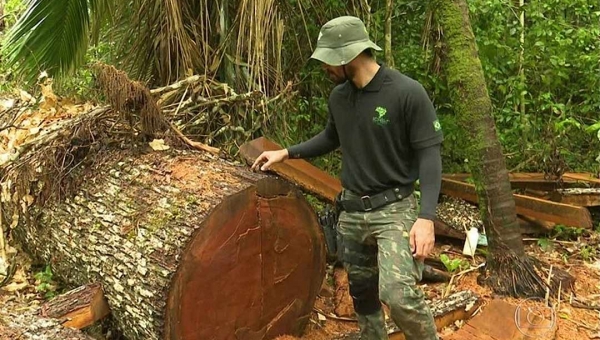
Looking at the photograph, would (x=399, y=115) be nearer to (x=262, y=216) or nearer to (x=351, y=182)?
(x=351, y=182)

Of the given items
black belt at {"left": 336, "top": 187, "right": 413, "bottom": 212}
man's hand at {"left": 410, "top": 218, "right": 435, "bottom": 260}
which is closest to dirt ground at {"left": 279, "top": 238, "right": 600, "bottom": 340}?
black belt at {"left": 336, "top": 187, "right": 413, "bottom": 212}

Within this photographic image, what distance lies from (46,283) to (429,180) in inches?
117

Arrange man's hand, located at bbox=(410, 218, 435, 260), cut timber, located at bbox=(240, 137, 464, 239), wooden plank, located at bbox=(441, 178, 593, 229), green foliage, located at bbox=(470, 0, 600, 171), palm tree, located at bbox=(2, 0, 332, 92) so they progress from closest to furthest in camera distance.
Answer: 1. man's hand, located at bbox=(410, 218, 435, 260)
2. cut timber, located at bbox=(240, 137, 464, 239)
3. palm tree, located at bbox=(2, 0, 332, 92)
4. wooden plank, located at bbox=(441, 178, 593, 229)
5. green foliage, located at bbox=(470, 0, 600, 171)

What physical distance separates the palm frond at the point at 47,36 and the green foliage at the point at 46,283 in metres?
1.77

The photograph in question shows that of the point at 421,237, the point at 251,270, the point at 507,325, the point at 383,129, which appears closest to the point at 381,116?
the point at 383,129

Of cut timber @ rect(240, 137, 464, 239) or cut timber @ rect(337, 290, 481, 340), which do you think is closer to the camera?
cut timber @ rect(337, 290, 481, 340)

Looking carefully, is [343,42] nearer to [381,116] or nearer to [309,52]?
[381,116]

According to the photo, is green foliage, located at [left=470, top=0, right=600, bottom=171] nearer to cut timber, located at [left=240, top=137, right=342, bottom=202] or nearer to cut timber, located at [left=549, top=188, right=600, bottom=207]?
cut timber, located at [left=549, top=188, right=600, bottom=207]

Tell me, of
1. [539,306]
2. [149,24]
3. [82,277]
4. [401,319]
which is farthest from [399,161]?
[149,24]

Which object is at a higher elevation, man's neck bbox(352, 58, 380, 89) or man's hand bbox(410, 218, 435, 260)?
man's neck bbox(352, 58, 380, 89)

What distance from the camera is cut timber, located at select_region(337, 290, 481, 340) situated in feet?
11.8

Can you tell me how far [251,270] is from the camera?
11.0 ft

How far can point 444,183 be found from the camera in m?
5.64

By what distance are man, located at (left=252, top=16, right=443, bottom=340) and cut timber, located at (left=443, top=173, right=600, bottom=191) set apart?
2888mm
